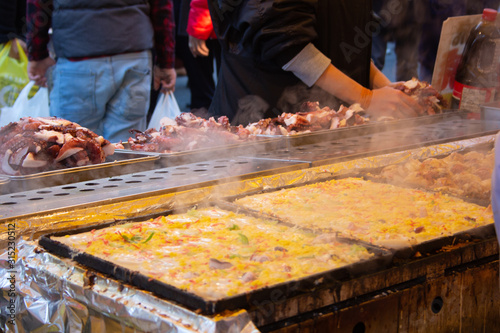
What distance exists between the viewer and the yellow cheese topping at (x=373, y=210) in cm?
158

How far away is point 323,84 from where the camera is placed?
347 centimetres

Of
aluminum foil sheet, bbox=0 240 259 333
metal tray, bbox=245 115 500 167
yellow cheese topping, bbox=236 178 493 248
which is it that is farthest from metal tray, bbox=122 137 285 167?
aluminum foil sheet, bbox=0 240 259 333

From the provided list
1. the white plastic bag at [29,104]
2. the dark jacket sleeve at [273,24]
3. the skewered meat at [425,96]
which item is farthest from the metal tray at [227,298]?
the white plastic bag at [29,104]

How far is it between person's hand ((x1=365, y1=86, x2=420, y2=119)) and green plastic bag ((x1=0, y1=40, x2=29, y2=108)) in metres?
3.28

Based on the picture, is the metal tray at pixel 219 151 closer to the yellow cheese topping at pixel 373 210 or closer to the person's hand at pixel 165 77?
the yellow cheese topping at pixel 373 210

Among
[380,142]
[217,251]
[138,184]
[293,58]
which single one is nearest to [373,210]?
[217,251]

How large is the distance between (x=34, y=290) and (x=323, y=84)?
2442 millimetres

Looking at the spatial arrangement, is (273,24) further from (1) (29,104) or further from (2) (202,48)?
(2) (202,48)

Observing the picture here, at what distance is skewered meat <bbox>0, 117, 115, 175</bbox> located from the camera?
82.5 inches

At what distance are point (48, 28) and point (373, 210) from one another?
357 centimetres

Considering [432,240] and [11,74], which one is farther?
[11,74]

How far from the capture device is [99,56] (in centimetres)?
435

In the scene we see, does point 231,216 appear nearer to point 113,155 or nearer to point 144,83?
point 113,155

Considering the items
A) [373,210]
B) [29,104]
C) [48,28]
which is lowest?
[29,104]
